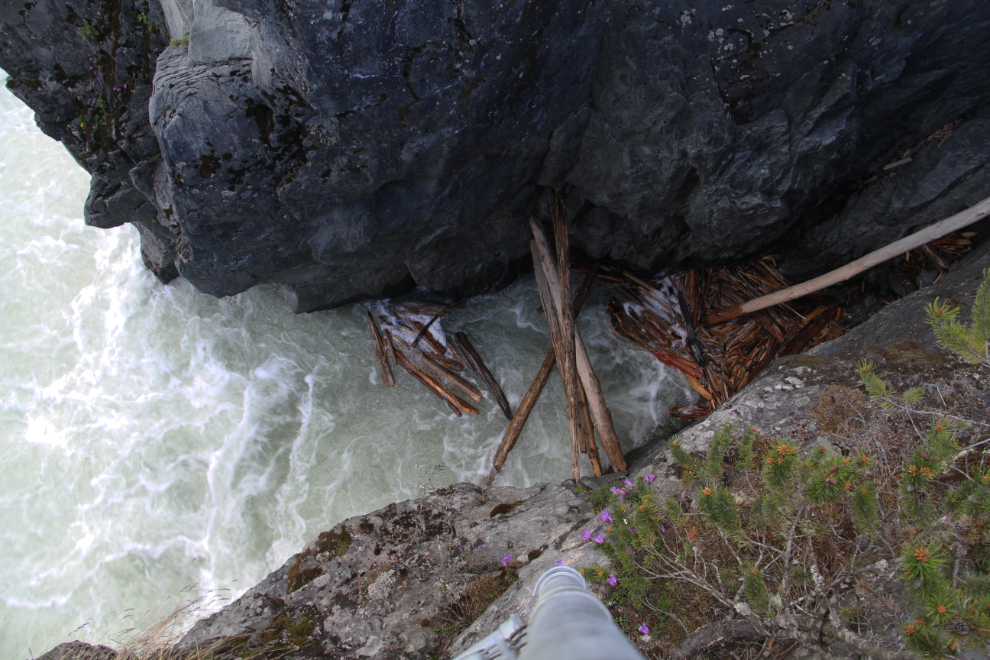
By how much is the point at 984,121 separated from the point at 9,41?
9335mm

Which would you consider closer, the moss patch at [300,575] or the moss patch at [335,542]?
the moss patch at [300,575]

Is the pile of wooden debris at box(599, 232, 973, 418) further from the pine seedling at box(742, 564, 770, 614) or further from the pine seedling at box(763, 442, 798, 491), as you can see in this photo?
the pine seedling at box(763, 442, 798, 491)

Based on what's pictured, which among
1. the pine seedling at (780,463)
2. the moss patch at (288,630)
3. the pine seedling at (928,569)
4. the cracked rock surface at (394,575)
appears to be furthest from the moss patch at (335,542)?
the pine seedling at (928,569)

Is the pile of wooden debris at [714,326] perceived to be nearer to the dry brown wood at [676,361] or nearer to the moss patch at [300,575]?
the dry brown wood at [676,361]

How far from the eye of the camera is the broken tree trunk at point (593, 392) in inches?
214

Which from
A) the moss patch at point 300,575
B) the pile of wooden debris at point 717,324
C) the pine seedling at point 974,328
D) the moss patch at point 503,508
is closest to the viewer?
the pine seedling at point 974,328

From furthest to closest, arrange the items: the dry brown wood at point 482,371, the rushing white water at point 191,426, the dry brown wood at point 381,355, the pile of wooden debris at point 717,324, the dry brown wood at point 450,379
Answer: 1. the dry brown wood at point 381,355
2. the dry brown wood at point 450,379
3. the dry brown wood at point 482,371
4. the pile of wooden debris at point 717,324
5. the rushing white water at point 191,426

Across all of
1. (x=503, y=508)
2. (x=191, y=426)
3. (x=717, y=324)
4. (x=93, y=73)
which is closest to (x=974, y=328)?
(x=503, y=508)

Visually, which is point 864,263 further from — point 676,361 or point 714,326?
point 676,361

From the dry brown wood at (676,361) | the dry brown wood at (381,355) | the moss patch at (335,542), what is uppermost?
the dry brown wood at (381,355)

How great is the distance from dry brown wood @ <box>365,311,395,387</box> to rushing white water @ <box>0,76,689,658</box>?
0.37 feet

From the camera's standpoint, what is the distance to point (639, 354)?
6578 millimetres

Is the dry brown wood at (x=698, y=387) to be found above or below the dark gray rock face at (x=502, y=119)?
below

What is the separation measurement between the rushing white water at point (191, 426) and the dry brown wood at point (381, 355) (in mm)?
112
